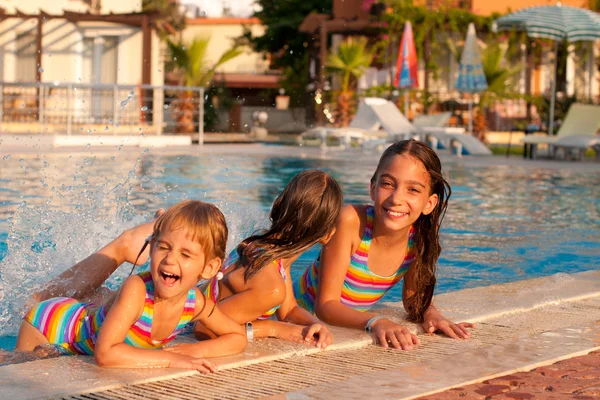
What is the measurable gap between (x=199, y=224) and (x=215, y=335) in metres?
0.54

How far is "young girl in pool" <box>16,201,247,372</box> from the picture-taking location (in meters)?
3.04

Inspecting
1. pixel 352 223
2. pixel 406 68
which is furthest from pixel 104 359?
pixel 406 68

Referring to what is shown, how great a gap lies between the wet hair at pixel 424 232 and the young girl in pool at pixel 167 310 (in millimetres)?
835

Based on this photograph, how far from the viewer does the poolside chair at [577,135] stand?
16.3 metres

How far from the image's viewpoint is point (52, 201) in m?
9.38

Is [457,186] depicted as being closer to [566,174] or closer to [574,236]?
[566,174]

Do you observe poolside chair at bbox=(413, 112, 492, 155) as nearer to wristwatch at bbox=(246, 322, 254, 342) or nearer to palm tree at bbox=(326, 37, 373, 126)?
palm tree at bbox=(326, 37, 373, 126)

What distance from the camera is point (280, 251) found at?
140 inches

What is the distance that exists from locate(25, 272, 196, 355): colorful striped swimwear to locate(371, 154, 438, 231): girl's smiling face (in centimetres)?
87

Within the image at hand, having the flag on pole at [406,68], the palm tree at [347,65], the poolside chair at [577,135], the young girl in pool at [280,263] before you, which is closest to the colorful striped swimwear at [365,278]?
the young girl in pool at [280,263]

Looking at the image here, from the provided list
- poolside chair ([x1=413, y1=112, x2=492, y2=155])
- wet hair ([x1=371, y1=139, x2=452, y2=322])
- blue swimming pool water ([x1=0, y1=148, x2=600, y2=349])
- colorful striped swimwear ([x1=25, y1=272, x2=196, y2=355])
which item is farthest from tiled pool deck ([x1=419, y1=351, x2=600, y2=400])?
poolside chair ([x1=413, y1=112, x2=492, y2=155])

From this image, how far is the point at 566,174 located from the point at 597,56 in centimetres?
1719

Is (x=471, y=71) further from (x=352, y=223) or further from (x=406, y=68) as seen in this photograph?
(x=352, y=223)

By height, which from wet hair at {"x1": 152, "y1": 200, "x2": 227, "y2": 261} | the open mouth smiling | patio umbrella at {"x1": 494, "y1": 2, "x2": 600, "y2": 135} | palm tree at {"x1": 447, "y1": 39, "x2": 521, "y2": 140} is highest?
patio umbrella at {"x1": 494, "y1": 2, "x2": 600, "y2": 135}
